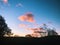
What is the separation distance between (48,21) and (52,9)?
0.59m

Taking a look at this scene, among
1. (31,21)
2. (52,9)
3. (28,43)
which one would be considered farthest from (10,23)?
(52,9)

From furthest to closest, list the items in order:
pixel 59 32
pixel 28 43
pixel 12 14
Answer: pixel 59 32 < pixel 12 14 < pixel 28 43

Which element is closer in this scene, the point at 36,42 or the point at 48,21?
the point at 36,42

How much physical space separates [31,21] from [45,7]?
877 mm

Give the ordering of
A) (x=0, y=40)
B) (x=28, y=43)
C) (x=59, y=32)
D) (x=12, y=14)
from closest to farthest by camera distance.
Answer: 1. (x=0, y=40)
2. (x=28, y=43)
3. (x=12, y=14)
4. (x=59, y=32)

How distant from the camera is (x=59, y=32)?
6.73 meters

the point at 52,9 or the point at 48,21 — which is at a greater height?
the point at 52,9

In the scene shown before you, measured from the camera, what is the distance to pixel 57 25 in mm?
6914

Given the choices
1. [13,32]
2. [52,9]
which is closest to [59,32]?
[52,9]

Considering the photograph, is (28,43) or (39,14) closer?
(28,43)

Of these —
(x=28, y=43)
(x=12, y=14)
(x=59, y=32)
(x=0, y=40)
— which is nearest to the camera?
(x=0, y=40)

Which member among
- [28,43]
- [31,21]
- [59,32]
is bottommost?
[28,43]

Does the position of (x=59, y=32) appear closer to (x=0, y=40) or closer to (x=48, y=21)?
(x=48, y=21)

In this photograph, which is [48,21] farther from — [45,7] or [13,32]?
[13,32]
